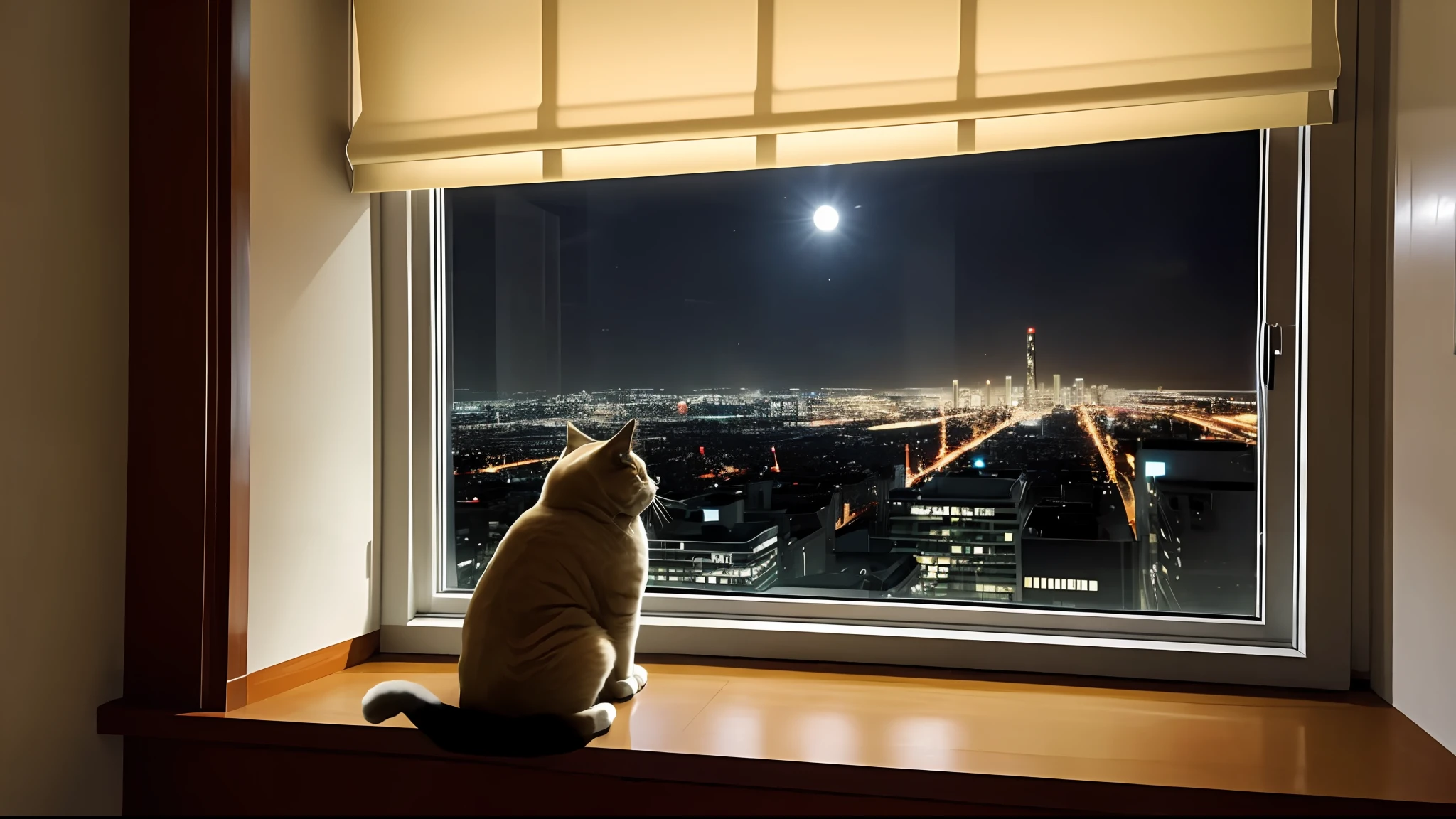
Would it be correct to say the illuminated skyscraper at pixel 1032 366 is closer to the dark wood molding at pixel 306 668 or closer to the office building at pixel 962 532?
the office building at pixel 962 532

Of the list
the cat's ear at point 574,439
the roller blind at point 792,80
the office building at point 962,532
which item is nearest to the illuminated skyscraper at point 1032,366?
the office building at point 962,532

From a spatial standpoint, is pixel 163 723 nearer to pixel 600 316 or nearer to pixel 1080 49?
pixel 600 316

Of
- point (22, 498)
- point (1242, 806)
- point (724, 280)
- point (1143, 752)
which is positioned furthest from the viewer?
point (724, 280)

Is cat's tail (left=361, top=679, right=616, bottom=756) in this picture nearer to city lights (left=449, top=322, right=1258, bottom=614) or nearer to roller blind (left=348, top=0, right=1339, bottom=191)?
city lights (left=449, top=322, right=1258, bottom=614)

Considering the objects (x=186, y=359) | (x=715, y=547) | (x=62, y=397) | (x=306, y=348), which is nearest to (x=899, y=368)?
(x=715, y=547)

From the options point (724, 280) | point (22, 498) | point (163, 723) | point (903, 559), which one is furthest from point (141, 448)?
point (903, 559)

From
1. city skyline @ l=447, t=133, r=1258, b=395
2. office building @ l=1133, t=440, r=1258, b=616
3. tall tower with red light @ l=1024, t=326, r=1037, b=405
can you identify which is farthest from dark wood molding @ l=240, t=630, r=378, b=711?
office building @ l=1133, t=440, r=1258, b=616
